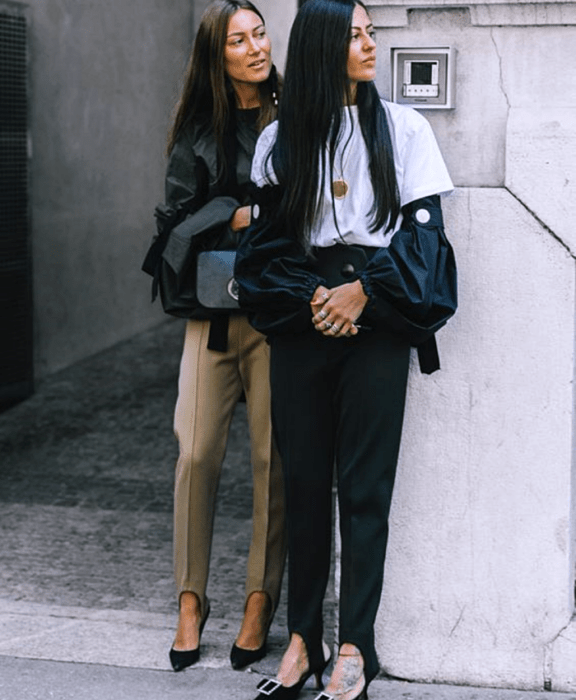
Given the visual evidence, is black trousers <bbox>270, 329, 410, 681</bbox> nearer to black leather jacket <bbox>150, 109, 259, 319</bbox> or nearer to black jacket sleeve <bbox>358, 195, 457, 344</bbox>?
black jacket sleeve <bbox>358, 195, 457, 344</bbox>

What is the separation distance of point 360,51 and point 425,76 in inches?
14.2

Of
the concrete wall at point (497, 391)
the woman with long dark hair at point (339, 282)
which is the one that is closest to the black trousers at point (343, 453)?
the woman with long dark hair at point (339, 282)

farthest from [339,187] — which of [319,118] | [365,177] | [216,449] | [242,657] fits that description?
[242,657]

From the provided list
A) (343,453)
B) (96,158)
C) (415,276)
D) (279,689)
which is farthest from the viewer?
(96,158)

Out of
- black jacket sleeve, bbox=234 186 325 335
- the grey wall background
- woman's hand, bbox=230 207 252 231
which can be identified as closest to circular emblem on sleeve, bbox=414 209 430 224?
black jacket sleeve, bbox=234 186 325 335

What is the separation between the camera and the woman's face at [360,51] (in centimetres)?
399

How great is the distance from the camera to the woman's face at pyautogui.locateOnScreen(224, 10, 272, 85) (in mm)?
4480

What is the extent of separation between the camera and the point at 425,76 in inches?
169

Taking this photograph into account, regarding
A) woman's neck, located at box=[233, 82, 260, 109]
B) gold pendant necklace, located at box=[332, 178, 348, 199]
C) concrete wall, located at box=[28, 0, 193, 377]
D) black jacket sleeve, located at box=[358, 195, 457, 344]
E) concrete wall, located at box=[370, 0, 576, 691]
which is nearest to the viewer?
black jacket sleeve, located at box=[358, 195, 457, 344]

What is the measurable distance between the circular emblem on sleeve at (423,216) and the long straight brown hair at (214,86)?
0.75 metres

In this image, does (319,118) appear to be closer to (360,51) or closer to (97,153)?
(360,51)

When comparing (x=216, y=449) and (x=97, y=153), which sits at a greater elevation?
(x=97, y=153)

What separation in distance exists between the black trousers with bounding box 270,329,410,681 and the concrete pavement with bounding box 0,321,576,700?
1.19ft

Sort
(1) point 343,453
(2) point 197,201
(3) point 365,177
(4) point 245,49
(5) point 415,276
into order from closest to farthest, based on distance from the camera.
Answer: (5) point 415,276 < (3) point 365,177 < (1) point 343,453 < (4) point 245,49 < (2) point 197,201
